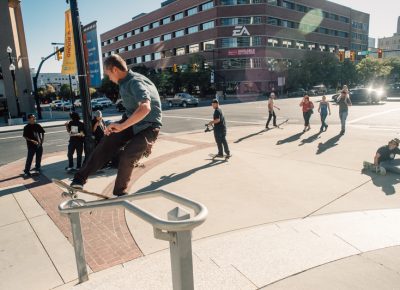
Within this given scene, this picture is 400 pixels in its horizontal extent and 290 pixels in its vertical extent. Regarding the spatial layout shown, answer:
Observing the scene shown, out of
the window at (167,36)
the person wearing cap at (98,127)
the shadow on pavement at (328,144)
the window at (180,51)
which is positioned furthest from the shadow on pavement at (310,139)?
the window at (167,36)

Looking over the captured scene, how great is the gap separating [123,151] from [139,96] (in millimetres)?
582

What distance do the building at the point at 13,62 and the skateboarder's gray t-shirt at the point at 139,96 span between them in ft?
111

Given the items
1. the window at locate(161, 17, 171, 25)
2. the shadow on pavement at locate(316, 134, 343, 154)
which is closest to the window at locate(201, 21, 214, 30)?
the window at locate(161, 17, 171, 25)

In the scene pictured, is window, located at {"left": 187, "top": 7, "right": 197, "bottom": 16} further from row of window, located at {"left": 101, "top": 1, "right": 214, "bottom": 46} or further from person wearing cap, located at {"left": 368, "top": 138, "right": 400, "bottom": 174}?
person wearing cap, located at {"left": 368, "top": 138, "right": 400, "bottom": 174}

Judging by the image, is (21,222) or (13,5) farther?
(13,5)

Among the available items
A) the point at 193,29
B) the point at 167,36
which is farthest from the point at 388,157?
the point at 167,36

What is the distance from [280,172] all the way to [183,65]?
186 feet

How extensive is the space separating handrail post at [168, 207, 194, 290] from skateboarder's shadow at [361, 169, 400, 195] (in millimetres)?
5882

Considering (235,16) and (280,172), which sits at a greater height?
(235,16)

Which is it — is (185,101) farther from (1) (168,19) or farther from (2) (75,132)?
(1) (168,19)

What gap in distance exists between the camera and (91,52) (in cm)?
820

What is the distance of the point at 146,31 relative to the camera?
233 feet

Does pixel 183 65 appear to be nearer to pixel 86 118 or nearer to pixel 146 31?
pixel 146 31

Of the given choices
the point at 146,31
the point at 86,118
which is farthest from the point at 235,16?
the point at 86,118
